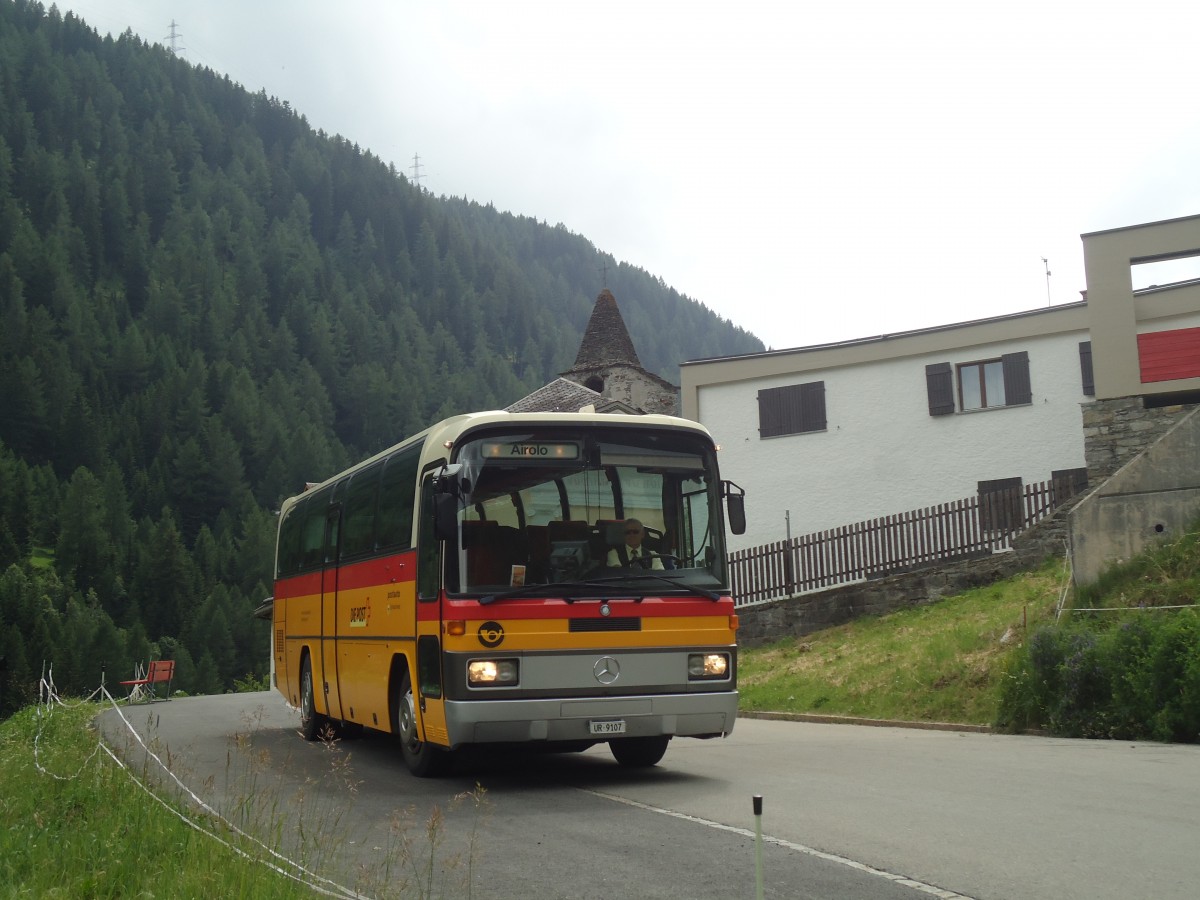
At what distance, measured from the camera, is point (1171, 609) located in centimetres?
1496

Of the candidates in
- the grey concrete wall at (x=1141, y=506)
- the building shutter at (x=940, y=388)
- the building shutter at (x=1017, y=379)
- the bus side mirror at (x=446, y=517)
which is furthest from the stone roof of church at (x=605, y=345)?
the bus side mirror at (x=446, y=517)

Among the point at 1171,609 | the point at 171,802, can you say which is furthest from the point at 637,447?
the point at 1171,609

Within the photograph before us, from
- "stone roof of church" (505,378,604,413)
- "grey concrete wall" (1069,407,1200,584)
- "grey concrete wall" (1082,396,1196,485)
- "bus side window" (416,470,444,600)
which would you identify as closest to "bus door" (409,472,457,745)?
"bus side window" (416,470,444,600)

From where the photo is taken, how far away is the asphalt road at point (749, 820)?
6695 mm

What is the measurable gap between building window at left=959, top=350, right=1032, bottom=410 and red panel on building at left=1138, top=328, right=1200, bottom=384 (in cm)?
667

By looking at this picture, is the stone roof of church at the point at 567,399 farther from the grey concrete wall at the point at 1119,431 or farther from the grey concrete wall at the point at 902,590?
the grey concrete wall at the point at 1119,431

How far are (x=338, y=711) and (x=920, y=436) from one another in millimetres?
21957

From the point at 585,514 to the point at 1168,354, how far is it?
726 inches

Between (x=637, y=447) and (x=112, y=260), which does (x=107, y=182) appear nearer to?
(x=112, y=260)

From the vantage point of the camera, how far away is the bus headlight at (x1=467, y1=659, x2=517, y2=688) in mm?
10297

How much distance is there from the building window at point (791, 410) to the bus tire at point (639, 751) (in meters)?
23.5

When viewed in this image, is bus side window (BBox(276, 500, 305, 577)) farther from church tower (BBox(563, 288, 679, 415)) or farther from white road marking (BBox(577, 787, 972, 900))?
church tower (BBox(563, 288, 679, 415))

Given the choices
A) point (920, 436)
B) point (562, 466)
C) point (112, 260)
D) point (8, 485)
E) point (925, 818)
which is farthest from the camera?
point (112, 260)

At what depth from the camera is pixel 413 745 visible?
462 inches
